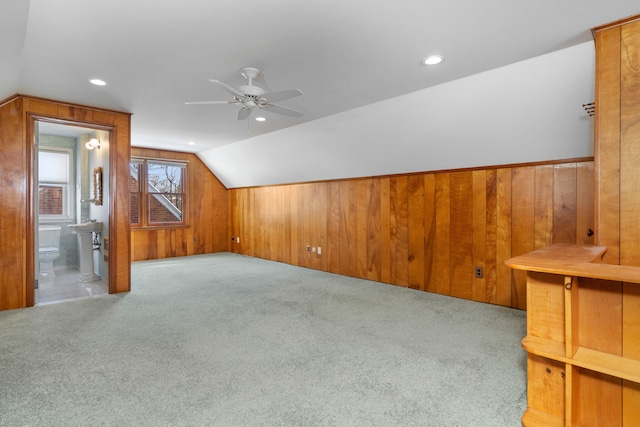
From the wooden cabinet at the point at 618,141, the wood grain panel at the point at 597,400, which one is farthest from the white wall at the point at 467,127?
the wood grain panel at the point at 597,400

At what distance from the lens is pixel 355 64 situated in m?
2.75

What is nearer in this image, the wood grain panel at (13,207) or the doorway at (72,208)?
the wood grain panel at (13,207)

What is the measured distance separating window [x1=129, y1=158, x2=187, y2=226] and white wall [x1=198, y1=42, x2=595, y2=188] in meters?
2.95

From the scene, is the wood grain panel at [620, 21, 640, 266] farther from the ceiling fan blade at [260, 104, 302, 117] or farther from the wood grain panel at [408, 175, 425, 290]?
the ceiling fan blade at [260, 104, 302, 117]

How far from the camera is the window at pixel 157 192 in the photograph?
6.78 metres

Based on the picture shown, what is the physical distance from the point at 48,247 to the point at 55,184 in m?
1.28

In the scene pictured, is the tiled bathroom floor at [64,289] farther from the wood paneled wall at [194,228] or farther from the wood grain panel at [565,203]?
the wood grain panel at [565,203]

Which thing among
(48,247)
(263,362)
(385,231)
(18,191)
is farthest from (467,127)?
(48,247)

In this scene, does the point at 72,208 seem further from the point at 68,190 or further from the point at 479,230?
the point at 479,230

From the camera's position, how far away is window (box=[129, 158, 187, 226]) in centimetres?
678

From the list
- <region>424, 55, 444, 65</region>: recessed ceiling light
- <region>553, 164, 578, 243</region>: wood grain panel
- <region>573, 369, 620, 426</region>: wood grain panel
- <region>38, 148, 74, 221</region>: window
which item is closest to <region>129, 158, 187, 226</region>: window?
<region>38, 148, 74, 221</region>: window

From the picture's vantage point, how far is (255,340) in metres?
2.70

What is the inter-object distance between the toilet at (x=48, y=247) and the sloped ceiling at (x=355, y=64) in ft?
9.57

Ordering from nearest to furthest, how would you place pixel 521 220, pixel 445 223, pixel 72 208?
pixel 521 220, pixel 445 223, pixel 72 208
